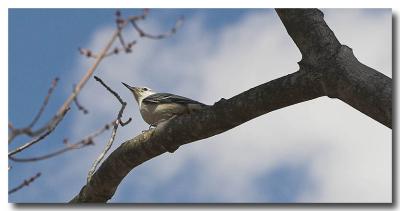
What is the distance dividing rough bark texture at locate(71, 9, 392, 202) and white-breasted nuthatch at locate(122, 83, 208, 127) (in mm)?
108

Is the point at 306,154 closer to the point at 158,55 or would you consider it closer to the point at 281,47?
the point at 281,47

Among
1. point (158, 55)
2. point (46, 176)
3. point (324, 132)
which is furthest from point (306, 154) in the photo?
point (46, 176)

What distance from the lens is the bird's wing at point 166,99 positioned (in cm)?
288

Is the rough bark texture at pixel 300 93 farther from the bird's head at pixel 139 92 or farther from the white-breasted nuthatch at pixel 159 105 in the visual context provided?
the bird's head at pixel 139 92

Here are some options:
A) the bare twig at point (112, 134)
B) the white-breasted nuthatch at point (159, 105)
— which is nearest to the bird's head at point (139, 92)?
the white-breasted nuthatch at point (159, 105)

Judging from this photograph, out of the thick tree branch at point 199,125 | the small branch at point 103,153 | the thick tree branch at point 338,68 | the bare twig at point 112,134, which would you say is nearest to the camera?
the thick tree branch at point 338,68

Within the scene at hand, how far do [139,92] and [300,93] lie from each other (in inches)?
44.0

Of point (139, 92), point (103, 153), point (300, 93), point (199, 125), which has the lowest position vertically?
point (103, 153)

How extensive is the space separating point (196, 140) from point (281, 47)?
59cm

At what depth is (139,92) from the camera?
3.35 meters

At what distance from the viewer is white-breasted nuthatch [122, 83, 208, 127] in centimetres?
288

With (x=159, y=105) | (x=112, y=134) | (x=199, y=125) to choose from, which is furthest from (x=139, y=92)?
(x=199, y=125)

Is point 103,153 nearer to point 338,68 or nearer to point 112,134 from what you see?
point 112,134
